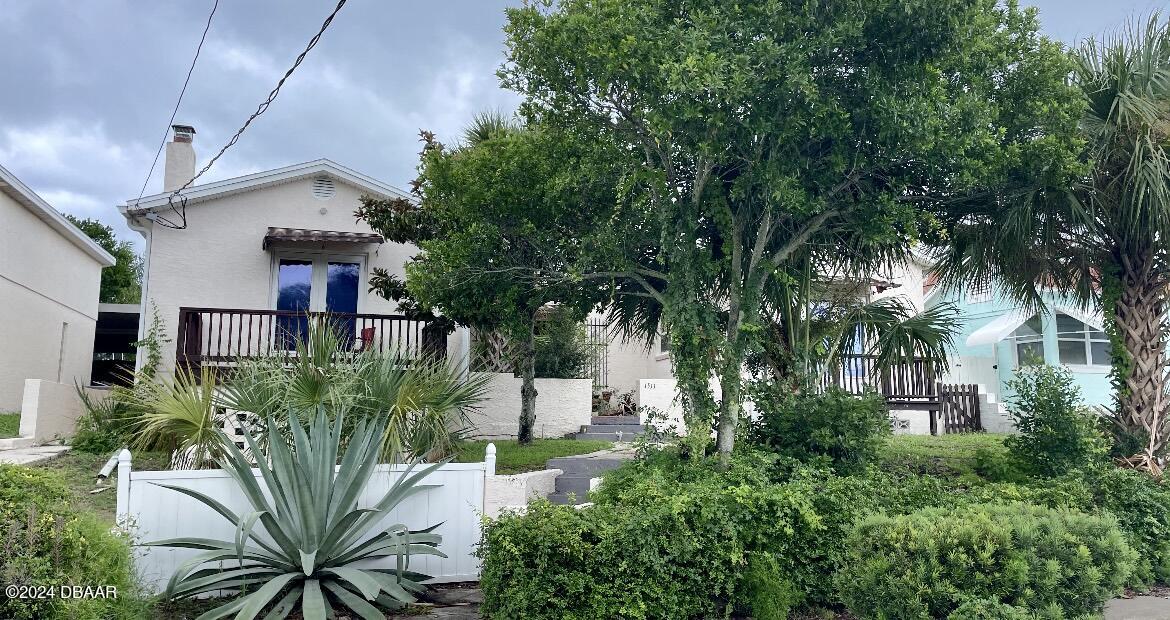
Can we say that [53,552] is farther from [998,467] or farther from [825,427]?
[998,467]

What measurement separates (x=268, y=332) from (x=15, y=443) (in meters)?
3.99

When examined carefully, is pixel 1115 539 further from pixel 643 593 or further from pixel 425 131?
pixel 425 131

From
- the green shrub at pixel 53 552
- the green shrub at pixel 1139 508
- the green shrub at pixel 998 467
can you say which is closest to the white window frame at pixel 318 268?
the green shrub at pixel 53 552

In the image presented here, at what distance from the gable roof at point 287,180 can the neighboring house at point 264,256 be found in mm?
19

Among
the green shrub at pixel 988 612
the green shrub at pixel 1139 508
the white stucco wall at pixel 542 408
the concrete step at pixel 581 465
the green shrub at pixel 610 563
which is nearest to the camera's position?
the green shrub at pixel 988 612

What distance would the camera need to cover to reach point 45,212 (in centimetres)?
1769

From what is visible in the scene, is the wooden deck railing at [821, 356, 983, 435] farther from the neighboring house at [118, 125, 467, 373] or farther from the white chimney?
the white chimney

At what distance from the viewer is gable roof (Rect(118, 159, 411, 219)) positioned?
540 inches

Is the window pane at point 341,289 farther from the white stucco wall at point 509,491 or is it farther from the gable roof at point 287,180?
the white stucco wall at point 509,491

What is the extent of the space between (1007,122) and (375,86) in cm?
934

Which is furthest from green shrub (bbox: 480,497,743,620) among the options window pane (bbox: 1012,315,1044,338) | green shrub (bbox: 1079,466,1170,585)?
window pane (bbox: 1012,315,1044,338)

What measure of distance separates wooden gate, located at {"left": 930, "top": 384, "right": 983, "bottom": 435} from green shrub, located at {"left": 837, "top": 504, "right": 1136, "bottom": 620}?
12379 millimetres

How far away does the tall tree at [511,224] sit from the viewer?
27.7 ft

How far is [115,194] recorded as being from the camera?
46.5ft
